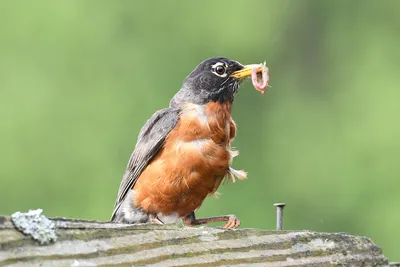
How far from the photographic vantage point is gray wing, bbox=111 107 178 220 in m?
5.32

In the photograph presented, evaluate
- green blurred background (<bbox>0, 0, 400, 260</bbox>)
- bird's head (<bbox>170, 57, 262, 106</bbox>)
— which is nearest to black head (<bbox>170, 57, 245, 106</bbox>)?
bird's head (<bbox>170, 57, 262, 106</bbox>)

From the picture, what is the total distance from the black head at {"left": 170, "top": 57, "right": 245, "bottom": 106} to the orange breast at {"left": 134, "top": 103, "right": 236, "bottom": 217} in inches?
13.2

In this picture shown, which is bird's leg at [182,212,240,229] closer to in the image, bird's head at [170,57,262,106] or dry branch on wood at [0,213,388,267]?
dry branch on wood at [0,213,388,267]

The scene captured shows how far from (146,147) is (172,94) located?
9.39 meters

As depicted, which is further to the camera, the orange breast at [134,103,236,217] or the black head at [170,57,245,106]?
the black head at [170,57,245,106]

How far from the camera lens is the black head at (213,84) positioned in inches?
225

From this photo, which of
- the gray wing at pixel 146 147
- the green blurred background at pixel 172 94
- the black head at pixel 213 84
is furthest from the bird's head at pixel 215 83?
the green blurred background at pixel 172 94

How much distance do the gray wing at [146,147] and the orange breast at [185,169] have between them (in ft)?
0.12

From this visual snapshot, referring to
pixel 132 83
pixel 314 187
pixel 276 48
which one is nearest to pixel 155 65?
pixel 132 83

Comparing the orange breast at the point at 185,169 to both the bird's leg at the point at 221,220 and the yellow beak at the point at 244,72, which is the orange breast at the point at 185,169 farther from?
the yellow beak at the point at 244,72

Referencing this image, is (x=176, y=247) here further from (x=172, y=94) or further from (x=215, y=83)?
(x=172, y=94)

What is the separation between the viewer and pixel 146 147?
5395mm

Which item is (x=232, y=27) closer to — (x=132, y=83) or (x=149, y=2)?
(x=149, y=2)

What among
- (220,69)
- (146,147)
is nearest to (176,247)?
(146,147)
